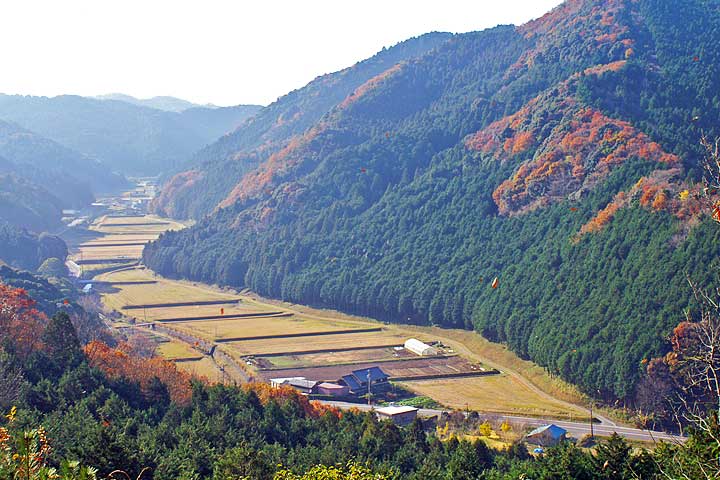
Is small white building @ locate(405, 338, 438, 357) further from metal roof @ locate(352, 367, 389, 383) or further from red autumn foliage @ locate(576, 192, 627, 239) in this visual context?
red autumn foliage @ locate(576, 192, 627, 239)

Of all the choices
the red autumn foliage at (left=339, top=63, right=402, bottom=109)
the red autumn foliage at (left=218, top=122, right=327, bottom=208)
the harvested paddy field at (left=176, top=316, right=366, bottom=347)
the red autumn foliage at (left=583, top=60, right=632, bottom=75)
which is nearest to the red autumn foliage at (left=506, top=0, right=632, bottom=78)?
the red autumn foliage at (left=583, top=60, right=632, bottom=75)

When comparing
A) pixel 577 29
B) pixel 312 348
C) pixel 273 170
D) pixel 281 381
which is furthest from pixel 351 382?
pixel 577 29

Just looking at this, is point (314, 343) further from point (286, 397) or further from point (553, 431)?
point (553, 431)

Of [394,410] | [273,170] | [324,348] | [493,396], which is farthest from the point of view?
[273,170]

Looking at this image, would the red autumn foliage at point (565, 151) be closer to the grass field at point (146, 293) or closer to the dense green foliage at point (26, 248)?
the grass field at point (146, 293)

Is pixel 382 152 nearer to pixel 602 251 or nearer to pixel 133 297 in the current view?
pixel 133 297

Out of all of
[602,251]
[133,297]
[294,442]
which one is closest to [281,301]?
[133,297]

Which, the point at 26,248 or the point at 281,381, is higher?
the point at 26,248
